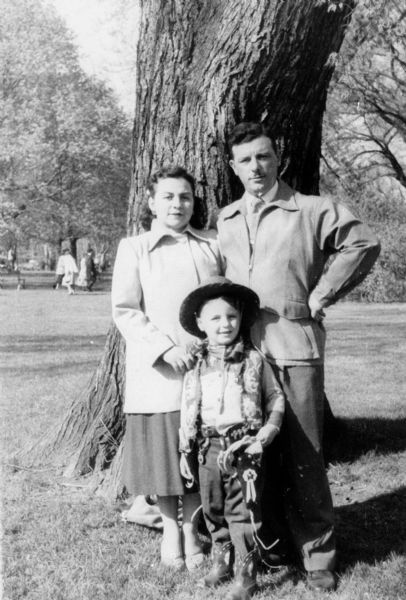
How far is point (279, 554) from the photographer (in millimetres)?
3984

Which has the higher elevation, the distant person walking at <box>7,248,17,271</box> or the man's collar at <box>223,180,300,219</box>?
the man's collar at <box>223,180,300,219</box>

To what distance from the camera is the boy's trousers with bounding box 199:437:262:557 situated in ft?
11.9

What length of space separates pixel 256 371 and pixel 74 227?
45.0 meters

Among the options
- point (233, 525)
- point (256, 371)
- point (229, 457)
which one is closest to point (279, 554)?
point (233, 525)

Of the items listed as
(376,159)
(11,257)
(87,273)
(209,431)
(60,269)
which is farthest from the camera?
(11,257)

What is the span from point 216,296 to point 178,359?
384 mm

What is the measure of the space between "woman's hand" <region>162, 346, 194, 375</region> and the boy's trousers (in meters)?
0.39

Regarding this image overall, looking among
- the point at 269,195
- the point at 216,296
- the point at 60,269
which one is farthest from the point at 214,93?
the point at 60,269

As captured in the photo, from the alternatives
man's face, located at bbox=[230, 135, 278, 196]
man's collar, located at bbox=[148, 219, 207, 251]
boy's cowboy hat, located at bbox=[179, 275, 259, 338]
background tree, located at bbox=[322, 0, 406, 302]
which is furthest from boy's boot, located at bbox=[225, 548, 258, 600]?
background tree, located at bbox=[322, 0, 406, 302]

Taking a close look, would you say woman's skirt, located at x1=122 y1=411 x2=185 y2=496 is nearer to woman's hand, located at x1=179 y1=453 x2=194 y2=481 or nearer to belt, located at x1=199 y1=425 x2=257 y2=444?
woman's hand, located at x1=179 y1=453 x2=194 y2=481

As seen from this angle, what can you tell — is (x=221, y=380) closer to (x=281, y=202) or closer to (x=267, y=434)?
(x=267, y=434)

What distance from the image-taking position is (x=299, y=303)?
3.74 metres

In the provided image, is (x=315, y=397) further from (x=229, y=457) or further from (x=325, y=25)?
(x=325, y=25)

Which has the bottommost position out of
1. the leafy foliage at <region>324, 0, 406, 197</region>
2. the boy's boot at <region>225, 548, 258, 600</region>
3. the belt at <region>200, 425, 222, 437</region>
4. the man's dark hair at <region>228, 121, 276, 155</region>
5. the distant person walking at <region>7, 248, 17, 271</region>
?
the distant person walking at <region>7, 248, 17, 271</region>
